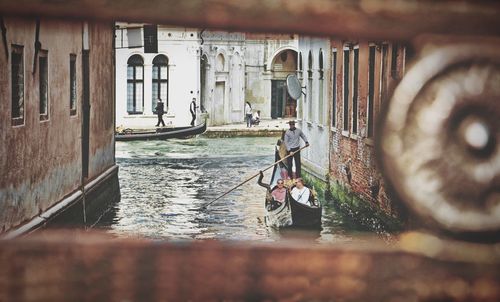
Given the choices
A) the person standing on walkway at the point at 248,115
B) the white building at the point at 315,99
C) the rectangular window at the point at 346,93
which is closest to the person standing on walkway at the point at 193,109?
the person standing on walkway at the point at 248,115

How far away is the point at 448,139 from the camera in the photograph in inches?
34.5

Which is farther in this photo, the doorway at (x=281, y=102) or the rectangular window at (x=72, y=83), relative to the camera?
the doorway at (x=281, y=102)

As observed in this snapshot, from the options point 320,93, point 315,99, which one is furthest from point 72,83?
point 315,99

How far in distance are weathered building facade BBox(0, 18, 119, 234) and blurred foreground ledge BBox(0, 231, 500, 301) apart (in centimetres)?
334

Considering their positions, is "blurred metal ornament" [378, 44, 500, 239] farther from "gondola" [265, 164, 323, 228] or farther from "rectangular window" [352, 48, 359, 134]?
"rectangular window" [352, 48, 359, 134]

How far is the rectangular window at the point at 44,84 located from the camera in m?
Result: 7.63

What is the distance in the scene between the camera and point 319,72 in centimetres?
1438

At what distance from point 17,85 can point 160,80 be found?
61.0 feet

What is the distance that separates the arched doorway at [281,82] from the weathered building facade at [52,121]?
65.0ft

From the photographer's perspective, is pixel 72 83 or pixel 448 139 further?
pixel 72 83

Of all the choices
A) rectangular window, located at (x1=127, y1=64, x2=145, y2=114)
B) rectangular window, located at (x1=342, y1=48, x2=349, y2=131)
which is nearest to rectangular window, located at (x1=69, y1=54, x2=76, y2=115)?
rectangular window, located at (x1=342, y1=48, x2=349, y2=131)

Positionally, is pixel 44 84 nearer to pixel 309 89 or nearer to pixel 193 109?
pixel 309 89

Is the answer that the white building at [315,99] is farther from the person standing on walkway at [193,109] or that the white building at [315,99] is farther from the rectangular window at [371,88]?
the person standing on walkway at [193,109]

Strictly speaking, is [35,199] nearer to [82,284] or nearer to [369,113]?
[369,113]
